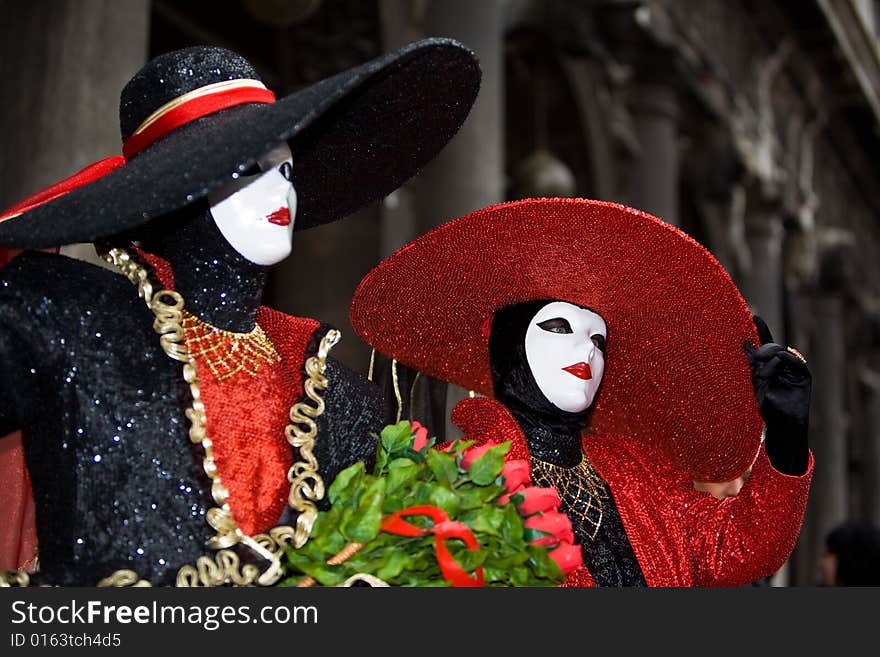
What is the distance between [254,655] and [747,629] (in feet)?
1.86

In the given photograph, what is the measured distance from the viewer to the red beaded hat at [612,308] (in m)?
2.62

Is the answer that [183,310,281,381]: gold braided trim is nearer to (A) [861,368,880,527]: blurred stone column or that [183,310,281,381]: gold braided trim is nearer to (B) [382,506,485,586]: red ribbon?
(B) [382,506,485,586]: red ribbon

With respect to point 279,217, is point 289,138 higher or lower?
higher

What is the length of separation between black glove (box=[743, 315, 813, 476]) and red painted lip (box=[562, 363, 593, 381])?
31 centimetres

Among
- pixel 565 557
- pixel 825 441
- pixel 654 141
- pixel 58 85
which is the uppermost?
pixel 654 141

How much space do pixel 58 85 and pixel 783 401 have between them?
8.23 feet

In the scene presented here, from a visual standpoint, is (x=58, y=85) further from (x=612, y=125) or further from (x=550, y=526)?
(x=612, y=125)

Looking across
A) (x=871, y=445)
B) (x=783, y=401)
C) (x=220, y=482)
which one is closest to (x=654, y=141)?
(x=783, y=401)

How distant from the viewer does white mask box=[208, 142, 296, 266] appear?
2102 mm

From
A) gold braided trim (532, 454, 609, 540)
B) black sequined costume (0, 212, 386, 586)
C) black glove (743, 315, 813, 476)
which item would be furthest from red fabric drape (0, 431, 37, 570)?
black glove (743, 315, 813, 476)

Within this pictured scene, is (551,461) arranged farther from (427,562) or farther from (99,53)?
(99,53)

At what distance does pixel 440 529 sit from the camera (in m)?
1.85

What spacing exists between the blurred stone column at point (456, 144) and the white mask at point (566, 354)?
12.3ft

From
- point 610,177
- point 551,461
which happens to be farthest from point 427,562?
point 610,177
